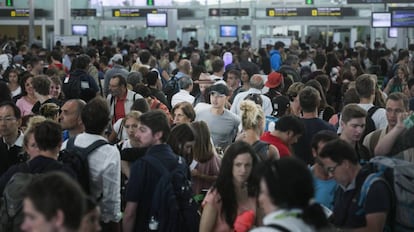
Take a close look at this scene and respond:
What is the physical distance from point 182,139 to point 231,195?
3.71 feet

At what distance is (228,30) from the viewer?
32.3 meters

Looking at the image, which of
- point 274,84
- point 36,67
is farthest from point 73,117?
point 36,67

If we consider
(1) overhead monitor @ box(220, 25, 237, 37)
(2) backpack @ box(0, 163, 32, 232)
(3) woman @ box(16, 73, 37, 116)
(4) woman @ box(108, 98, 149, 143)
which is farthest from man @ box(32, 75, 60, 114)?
(1) overhead monitor @ box(220, 25, 237, 37)

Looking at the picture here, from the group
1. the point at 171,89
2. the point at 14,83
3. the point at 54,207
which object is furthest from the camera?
the point at 171,89

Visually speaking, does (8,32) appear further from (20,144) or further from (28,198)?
(28,198)

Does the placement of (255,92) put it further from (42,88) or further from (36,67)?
(36,67)

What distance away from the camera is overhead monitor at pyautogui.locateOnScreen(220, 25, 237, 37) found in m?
32.2

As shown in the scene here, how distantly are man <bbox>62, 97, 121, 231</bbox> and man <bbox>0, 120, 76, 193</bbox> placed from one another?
320 mm

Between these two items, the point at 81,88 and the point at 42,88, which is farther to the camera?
the point at 81,88

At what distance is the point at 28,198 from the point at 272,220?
1.06m

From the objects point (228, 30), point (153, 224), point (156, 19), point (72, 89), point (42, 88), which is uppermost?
point (156, 19)

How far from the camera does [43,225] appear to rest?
317 centimetres

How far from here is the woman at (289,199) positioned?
10.8 ft

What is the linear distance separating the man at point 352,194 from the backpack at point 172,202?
0.98 meters
